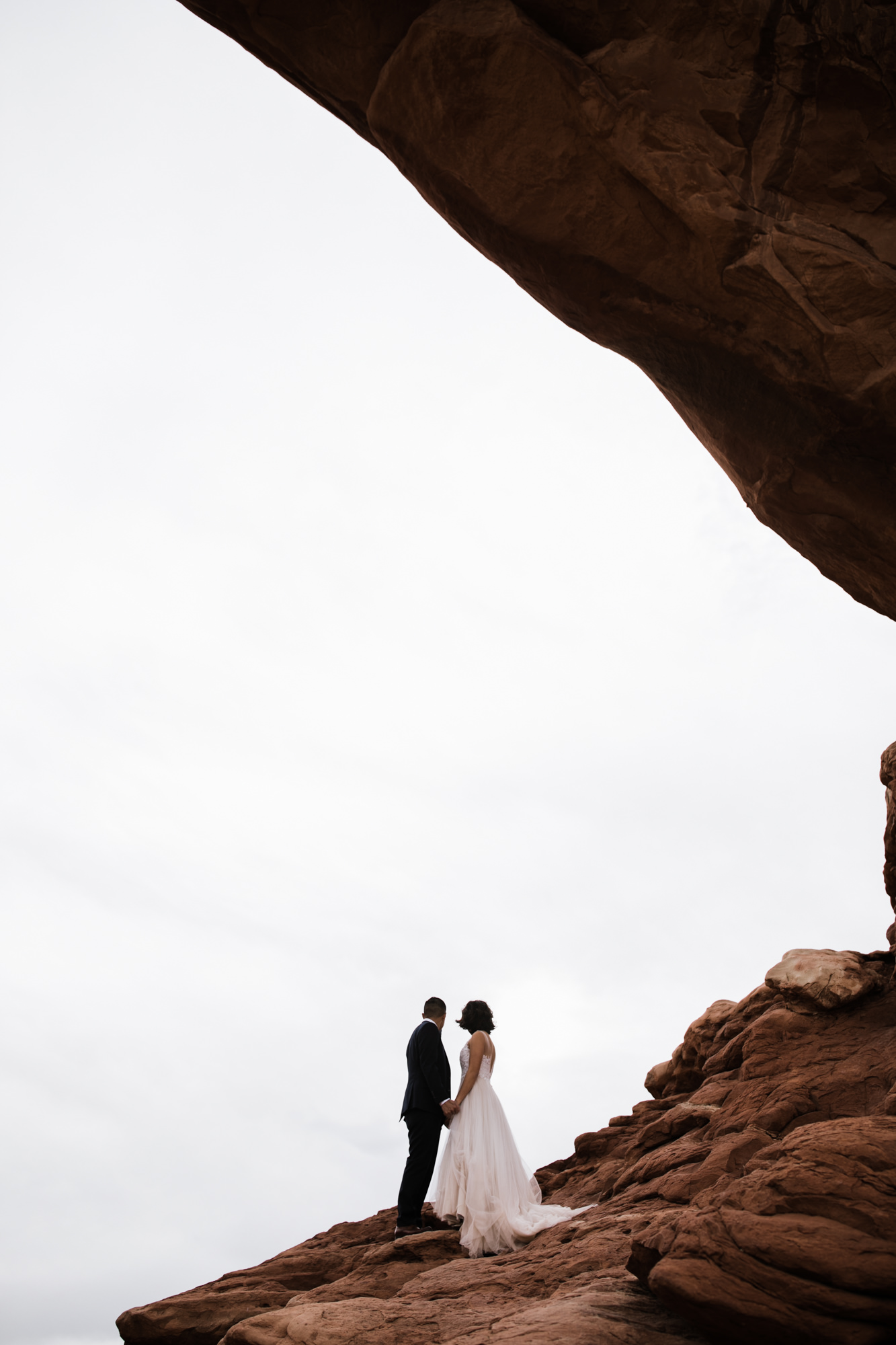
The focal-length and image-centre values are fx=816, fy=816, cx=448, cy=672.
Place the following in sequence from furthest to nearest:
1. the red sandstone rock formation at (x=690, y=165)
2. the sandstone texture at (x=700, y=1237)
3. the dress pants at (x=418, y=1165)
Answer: the dress pants at (x=418, y=1165), the red sandstone rock formation at (x=690, y=165), the sandstone texture at (x=700, y=1237)

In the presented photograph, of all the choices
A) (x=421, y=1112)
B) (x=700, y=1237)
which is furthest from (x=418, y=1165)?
(x=700, y=1237)

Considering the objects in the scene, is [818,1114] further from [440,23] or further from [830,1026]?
[440,23]

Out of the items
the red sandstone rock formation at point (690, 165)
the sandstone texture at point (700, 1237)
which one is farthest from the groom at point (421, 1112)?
the red sandstone rock formation at point (690, 165)

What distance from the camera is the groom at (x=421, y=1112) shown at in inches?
377

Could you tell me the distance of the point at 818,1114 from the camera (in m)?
8.20

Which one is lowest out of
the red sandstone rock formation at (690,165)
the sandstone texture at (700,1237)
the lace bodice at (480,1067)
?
the sandstone texture at (700,1237)

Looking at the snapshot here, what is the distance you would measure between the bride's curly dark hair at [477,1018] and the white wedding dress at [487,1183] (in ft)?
0.93

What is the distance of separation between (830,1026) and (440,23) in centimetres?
1092

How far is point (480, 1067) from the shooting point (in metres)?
9.83

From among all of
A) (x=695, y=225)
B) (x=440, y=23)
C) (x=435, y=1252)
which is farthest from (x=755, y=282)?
(x=435, y=1252)

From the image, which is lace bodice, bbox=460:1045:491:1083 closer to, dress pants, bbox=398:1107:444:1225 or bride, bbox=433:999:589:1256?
bride, bbox=433:999:589:1256

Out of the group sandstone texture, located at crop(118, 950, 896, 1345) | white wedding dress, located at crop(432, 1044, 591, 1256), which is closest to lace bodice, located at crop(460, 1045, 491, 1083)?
white wedding dress, located at crop(432, 1044, 591, 1256)

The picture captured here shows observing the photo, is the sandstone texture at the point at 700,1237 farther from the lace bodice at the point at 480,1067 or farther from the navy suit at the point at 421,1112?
the lace bodice at the point at 480,1067

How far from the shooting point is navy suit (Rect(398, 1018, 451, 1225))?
31.4ft
